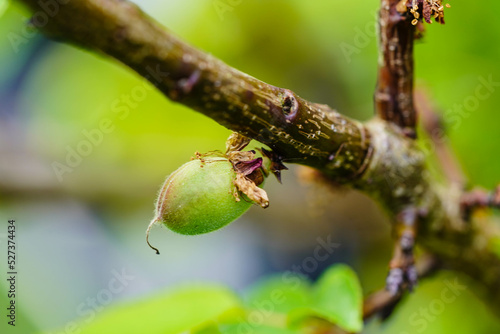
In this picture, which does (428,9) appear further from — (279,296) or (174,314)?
(279,296)

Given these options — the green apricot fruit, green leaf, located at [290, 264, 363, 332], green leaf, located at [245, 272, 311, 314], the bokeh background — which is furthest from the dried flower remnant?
the bokeh background

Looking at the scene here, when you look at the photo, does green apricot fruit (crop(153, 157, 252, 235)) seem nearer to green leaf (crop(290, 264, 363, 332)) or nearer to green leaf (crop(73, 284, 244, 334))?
green leaf (crop(73, 284, 244, 334))

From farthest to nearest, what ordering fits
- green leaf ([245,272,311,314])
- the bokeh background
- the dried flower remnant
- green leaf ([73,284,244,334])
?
the bokeh background, green leaf ([245,272,311,314]), green leaf ([73,284,244,334]), the dried flower remnant

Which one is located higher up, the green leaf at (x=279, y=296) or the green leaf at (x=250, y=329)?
the green leaf at (x=250, y=329)

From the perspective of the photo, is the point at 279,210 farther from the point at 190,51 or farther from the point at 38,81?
the point at 190,51

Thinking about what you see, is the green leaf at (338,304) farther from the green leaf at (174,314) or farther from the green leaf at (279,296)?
the green leaf at (174,314)

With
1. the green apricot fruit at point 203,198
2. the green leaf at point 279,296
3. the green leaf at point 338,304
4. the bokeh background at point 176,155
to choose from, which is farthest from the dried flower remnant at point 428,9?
the bokeh background at point 176,155
